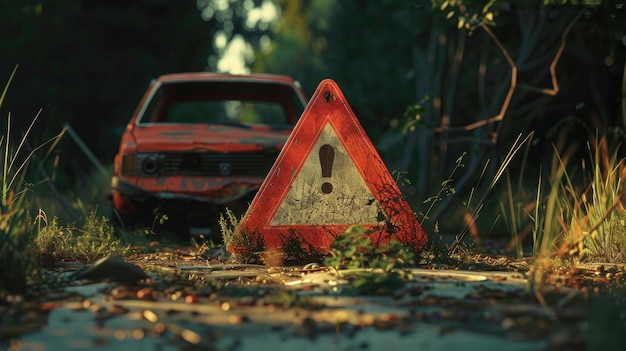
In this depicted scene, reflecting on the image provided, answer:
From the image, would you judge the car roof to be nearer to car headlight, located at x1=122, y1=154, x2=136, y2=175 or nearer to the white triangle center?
car headlight, located at x1=122, y1=154, x2=136, y2=175

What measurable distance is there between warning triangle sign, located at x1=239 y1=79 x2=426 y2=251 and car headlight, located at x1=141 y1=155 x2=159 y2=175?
2.61 meters

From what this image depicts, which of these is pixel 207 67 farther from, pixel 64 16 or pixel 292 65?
pixel 292 65

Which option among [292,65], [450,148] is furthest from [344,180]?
[292,65]

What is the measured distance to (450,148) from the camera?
15695mm

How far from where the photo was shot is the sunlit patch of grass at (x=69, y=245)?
9117 mm

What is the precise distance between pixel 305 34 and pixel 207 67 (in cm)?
4002

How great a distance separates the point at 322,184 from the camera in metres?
9.04

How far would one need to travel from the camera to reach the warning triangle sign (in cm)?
898

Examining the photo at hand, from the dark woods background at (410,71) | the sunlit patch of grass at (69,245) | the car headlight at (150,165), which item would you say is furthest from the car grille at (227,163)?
the dark woods background at (410,71)

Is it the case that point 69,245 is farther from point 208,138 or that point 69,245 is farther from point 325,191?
point 325,191

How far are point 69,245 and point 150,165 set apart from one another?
1740 mm

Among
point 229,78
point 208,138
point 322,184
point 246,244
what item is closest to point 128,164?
point 208,138

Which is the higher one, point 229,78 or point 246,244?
point 229,78

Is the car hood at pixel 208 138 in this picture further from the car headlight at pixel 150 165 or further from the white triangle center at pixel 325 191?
the white triangle center at pixel 325 191
